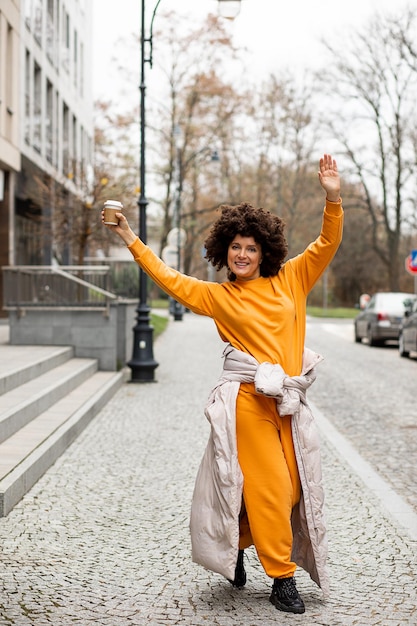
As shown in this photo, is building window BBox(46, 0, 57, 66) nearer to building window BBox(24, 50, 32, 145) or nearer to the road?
building window BBox(24, 50, 32, 145)

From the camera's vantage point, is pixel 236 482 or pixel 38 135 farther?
pixel 38 135

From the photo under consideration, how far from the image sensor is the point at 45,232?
24188 millimetres

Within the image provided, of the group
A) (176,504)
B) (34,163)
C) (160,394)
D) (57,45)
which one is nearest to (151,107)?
(57,45)

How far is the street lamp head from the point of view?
47.1 ft

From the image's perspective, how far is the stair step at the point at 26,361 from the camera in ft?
33.9

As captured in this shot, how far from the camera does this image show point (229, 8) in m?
14.5

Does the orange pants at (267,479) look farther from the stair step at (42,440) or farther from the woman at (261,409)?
the stair step at (42,440)

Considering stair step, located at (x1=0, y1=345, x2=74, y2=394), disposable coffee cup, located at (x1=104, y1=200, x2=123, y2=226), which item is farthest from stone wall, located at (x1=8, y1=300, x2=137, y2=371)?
disposable coffee cup, located at (x1=104, y1=200, x2=123, y2=226)

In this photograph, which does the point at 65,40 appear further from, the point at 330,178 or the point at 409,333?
the point at 330,178

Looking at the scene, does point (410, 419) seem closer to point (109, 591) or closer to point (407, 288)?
point (109, 591)

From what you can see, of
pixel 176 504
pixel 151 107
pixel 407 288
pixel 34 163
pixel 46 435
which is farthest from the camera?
pixel 407 288

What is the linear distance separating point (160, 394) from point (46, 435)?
5.10m

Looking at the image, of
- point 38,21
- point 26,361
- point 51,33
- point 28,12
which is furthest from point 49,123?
point 26,361

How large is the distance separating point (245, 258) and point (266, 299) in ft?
0.74
